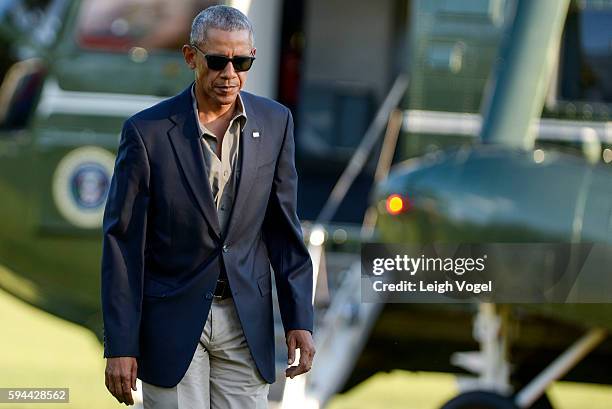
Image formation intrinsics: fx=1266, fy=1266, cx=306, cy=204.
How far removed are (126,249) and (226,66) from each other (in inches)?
17.5

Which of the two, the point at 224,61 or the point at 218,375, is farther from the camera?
the point at 218,375

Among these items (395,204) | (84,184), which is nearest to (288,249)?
(395,204)

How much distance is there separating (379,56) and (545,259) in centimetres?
253

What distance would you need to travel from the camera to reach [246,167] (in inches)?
107

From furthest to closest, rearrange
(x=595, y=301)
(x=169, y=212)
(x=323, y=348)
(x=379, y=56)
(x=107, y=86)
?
(x=379, y=56) < (x=107, y=86) < (x=323, y=348) < (x=595, y=301) < (x=169, y=212)

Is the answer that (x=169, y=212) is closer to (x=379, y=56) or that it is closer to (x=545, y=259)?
(x=545, y=259)

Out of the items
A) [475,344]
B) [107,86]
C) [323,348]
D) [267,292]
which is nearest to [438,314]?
[475,344]

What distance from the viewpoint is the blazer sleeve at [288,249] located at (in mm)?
2812

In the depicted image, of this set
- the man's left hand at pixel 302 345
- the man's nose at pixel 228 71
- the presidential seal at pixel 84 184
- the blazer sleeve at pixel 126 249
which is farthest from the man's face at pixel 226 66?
the presidential seal at pixel 84 184

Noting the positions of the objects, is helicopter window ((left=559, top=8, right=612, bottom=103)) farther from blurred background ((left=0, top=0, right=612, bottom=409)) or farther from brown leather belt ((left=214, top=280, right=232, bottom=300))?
brown leather belt ((left=214, top=280, right=232, bottom=300))

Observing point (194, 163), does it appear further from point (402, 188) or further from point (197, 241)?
point (402, 188)

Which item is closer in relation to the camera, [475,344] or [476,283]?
[476,283]

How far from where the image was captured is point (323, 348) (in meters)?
5.08

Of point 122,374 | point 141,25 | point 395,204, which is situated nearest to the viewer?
point 122,374
